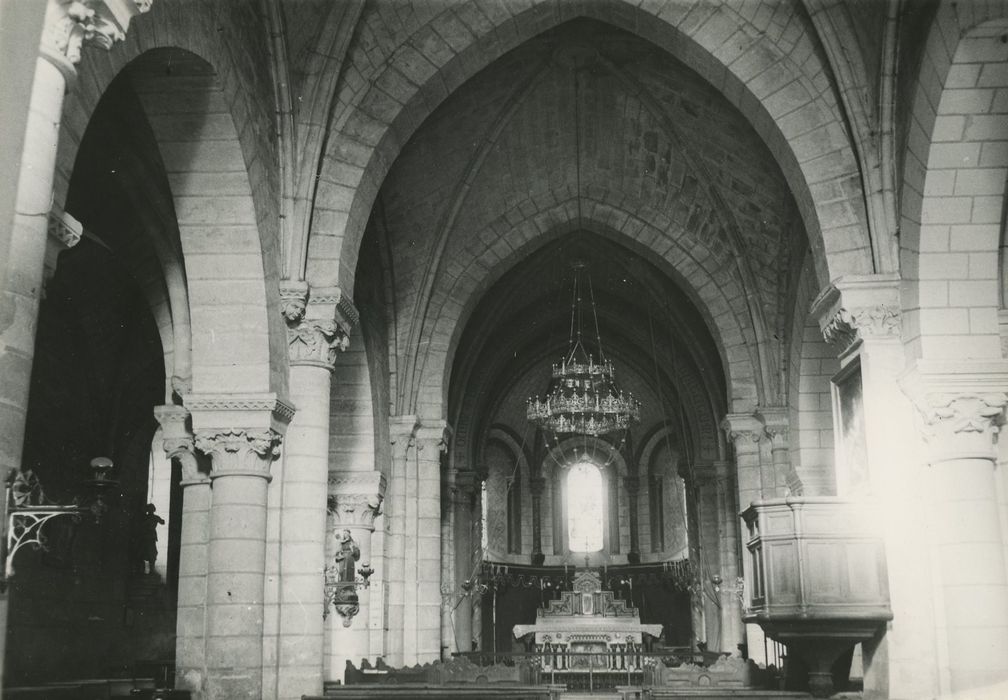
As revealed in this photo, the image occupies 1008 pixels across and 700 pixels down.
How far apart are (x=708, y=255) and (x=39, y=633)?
12604 mm

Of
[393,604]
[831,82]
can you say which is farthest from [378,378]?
[831,82]

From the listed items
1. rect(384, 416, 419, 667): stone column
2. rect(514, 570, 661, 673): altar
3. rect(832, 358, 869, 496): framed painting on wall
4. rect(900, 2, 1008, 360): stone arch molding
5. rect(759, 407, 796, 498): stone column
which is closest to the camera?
rect(900, 2, 1008, 360): stone arch molding

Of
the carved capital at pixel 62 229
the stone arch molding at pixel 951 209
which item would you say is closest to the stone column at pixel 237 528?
the carved capital at pixel 62 229

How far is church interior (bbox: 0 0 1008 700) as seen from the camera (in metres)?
10.2

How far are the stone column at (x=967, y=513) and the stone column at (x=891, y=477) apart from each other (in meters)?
0.20

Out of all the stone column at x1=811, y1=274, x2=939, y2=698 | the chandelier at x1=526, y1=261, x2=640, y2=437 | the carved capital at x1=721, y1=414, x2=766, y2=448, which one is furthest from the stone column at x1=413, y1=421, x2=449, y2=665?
the stone column at x1=811, y1=274, x2=939, y2=698

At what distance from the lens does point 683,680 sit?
14.1m

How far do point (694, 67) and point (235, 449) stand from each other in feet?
23.0

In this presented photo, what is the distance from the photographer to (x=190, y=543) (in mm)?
12023

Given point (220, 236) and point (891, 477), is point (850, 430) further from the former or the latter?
point (220, 236)

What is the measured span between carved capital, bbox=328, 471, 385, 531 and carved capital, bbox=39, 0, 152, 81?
36.0 feet

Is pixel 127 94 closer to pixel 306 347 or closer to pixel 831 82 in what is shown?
pixel 306 347

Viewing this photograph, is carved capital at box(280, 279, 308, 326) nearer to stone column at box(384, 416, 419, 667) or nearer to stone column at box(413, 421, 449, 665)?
stone column at box(384, 416, 419, 667)

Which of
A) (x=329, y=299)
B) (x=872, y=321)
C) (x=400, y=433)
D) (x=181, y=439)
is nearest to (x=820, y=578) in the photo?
(x=872, y=321)
